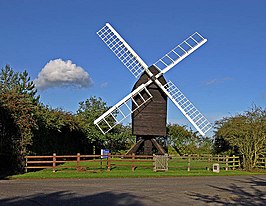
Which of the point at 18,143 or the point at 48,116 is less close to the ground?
the point at 48,116

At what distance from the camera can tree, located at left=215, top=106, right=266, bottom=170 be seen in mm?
27828

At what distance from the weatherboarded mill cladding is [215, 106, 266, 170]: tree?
4.84 m

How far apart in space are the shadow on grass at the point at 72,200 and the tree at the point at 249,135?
17.1 m

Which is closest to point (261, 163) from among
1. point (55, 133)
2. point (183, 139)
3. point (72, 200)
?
point (55, 133)

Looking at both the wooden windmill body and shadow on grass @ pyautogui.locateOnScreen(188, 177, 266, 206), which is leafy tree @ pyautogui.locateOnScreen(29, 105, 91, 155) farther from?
shadow on grass @ pyautogui.locateOnScreen(188, 177, 266, 206)

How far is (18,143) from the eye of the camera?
68.3 feet

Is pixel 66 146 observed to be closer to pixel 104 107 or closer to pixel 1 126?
pixel 1 126

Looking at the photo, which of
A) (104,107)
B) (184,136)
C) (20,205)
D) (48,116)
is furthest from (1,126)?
(184,136)

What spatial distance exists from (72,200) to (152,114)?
67.3 feet

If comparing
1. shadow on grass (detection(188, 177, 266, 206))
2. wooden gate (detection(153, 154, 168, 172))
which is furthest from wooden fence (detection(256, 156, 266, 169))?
shadow on grass (detection(188, 177, 266, 206))

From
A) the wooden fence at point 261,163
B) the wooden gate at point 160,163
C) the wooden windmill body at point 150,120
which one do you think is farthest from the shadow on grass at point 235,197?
the wooden windmill body at point 150,120

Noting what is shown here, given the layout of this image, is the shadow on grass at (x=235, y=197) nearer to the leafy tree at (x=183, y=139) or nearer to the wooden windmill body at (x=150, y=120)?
the wooden windmill body at (x=150, y=120)

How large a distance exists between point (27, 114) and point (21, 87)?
26806 millimetres

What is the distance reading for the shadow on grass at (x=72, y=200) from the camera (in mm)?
10516
